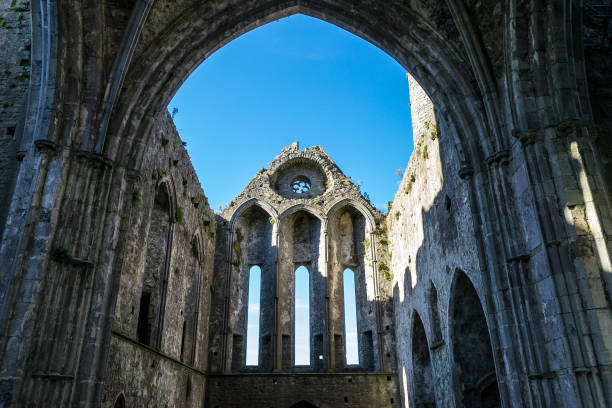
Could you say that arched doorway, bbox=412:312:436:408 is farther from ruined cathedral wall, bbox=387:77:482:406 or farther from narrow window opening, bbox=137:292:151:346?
narrow window opening, bbox=137:292:151:346

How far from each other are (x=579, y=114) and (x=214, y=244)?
12586mm

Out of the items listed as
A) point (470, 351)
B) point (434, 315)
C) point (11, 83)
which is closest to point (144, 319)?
point (11, 83)

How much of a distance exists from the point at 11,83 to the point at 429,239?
8.91 meters

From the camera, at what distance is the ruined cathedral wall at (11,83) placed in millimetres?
7129

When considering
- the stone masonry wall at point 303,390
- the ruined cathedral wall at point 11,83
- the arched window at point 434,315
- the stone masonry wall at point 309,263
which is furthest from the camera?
the stone masonry wall at point 309,263

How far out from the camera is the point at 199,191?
48.5 ft

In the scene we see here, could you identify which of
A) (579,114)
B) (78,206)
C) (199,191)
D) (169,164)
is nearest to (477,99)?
(579,114)

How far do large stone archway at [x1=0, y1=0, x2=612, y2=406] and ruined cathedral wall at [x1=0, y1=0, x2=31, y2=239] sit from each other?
32 centimetres

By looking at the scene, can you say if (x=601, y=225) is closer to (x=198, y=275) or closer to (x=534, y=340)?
(x=534, y=340)

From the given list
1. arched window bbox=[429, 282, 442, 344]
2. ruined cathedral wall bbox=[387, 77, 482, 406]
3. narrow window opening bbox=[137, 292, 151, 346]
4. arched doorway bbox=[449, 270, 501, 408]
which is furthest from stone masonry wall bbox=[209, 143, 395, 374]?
arched doorway bbox=[449, 270, 501, 408]

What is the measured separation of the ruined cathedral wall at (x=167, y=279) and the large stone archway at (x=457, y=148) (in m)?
1.02

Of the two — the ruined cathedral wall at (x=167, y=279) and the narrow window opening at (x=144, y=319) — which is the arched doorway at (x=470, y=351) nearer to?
the ruined cathedral wall at (x=167, y=279)

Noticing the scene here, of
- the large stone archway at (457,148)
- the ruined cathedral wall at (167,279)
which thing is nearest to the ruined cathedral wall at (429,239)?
the large stone archway at (457,148)

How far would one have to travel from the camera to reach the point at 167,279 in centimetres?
1141
